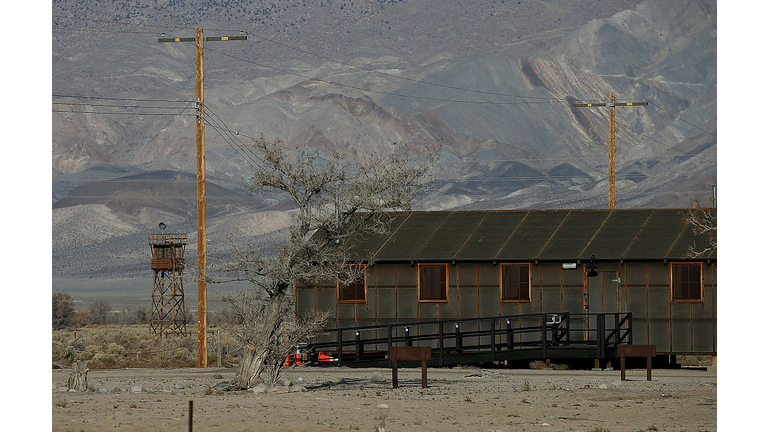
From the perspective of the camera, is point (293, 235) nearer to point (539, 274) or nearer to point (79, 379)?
point (79, 379)

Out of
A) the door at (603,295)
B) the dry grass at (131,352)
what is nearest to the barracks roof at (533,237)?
the door at (603,295)

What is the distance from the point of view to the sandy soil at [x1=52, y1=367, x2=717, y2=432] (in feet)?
64.8

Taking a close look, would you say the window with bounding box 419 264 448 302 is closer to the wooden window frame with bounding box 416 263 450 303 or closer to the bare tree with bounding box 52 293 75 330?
the wooden window frame with bounding box 416 263 450 303

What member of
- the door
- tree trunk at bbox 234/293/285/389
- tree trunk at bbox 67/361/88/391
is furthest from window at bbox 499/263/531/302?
tree trunk at bbox 67/361/88/391

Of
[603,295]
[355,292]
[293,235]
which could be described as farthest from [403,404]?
[355,292]

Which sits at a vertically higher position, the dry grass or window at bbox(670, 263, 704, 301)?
window at bbox(670, 263, 704, 301)

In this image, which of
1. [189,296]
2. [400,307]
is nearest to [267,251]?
[189,296]

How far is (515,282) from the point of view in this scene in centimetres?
3616

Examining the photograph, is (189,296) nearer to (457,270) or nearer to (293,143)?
(293,143)

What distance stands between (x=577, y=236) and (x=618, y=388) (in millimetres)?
10379

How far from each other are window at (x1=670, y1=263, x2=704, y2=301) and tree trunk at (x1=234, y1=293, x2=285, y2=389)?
14011 millimetres

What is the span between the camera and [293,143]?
200 meters

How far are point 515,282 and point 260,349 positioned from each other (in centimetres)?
1226

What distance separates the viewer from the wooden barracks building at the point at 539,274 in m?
34.9
